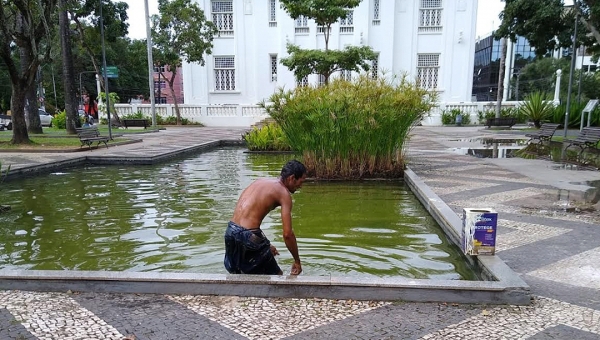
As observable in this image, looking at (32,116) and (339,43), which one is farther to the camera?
(339,43)

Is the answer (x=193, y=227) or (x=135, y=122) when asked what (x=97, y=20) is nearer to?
(x=135, y=122)

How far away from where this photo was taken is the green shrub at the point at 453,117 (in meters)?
26.7

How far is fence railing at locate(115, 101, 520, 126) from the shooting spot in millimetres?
27047

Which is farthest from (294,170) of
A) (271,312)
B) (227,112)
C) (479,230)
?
(227,112)

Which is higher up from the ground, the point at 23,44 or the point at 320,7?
the point at 320,7

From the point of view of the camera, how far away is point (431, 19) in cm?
2791

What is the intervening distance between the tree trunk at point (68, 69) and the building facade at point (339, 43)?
10776 millimetres

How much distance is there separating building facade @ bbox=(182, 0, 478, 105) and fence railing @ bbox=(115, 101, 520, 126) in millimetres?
1236

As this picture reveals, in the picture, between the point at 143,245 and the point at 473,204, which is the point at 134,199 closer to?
the point at 143,245

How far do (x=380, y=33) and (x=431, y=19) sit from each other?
355 cm

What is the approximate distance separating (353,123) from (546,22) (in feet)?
41.4

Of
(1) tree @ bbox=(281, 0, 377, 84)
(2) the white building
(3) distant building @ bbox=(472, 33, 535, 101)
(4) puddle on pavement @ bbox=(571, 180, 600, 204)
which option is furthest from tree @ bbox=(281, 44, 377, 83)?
(3) distant building @ bbox=(472, 33, 535, 101)

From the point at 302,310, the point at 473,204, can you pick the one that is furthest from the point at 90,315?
the point at 473,204

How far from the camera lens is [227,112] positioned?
2753 cm
